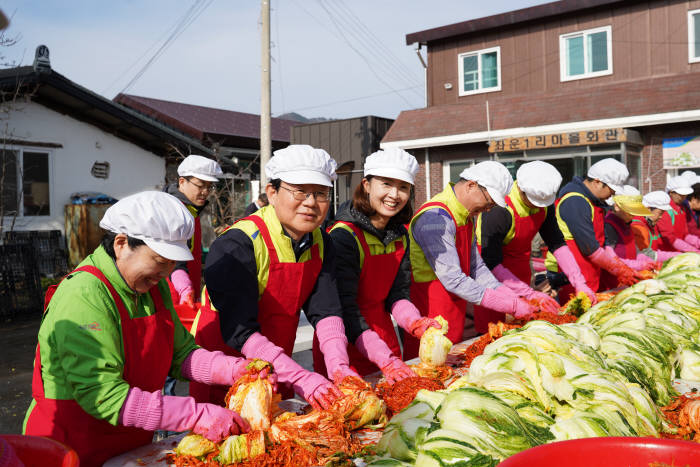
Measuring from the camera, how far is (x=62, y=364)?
192 cm

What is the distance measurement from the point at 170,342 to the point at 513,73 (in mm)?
16974

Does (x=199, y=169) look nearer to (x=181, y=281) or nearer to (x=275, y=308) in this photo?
(x=181, y=281)

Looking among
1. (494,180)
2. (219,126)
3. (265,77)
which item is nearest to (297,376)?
(494,180)

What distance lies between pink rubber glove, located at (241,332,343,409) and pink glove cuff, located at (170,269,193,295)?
2056mm

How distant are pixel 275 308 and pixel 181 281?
6.13 ft

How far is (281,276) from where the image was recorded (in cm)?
277

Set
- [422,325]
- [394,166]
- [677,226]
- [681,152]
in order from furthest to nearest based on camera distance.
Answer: [681,152], [677,226], [394,166], [422,325]

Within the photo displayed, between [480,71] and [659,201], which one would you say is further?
[480,71]

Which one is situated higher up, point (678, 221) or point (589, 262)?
point (678, 221)

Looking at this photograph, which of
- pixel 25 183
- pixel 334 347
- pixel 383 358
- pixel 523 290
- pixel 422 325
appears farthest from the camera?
pixel 25 183

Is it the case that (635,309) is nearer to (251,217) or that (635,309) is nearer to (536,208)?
(536,208)

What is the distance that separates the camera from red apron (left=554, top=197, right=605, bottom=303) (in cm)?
521

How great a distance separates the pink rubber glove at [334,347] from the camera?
2.56 m

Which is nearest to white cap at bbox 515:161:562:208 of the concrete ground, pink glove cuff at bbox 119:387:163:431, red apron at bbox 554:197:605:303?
red apron at bbox 554:197:605:303
